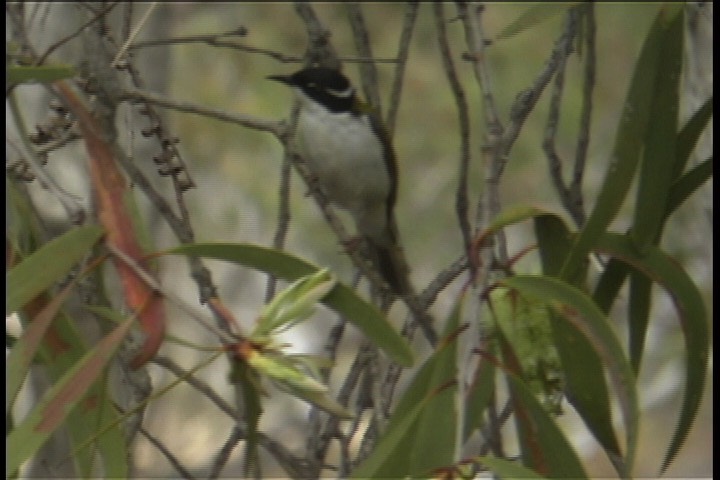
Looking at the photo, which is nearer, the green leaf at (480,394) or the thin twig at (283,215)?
the green leaf at (480,394)

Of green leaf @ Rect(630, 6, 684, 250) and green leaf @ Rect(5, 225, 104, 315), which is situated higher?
green leaf @ Rect(630, 6, 684, 250)

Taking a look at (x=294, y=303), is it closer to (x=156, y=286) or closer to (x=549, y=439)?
(x=156, y=286)

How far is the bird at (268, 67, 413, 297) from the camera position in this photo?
3398 millimetres

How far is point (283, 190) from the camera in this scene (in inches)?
75.3

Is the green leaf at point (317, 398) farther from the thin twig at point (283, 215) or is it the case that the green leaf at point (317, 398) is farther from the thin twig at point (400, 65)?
the thin twig at point (400, 65)

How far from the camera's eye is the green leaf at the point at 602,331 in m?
1.14

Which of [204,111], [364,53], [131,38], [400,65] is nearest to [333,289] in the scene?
[204,111]

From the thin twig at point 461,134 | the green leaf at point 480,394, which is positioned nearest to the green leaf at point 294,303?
the green leaf at point 480,394

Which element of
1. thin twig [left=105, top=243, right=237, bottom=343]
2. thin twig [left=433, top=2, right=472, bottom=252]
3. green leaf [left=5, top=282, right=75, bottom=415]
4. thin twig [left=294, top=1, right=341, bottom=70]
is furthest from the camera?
thin twig [left=294, top=1, right=341, bottom=70]

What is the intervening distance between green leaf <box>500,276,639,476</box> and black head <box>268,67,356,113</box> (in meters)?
1.85

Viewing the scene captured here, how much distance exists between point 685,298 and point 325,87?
2.02m

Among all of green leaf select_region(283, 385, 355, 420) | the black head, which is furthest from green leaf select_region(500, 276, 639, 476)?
the black head

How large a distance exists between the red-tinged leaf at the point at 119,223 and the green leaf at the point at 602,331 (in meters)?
0.32

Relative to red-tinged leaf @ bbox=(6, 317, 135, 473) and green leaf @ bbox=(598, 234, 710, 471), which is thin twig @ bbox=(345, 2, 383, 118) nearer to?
green leaf @ bbox=(598, 234, 710, 471)
